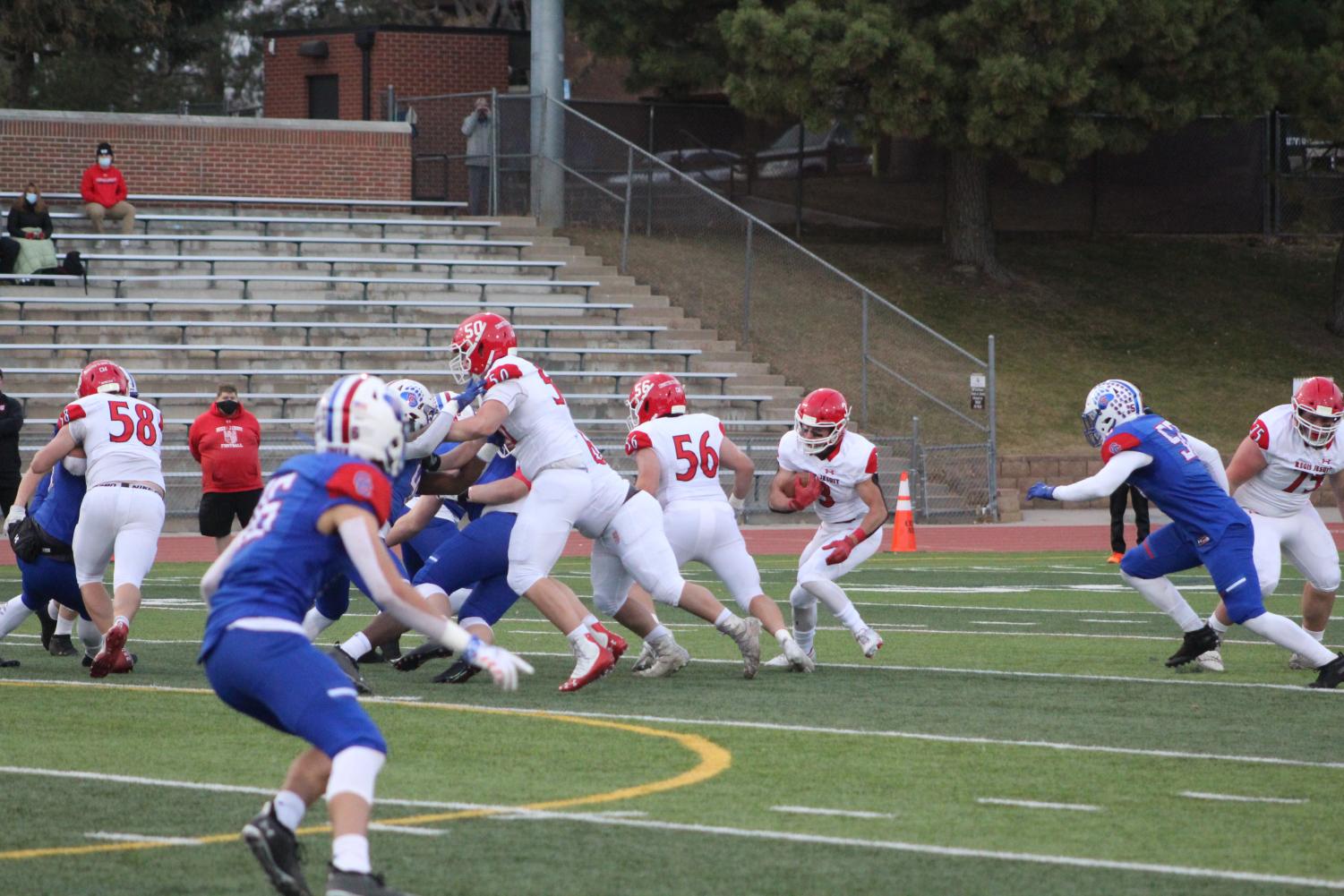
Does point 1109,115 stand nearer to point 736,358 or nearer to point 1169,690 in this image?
point 736,358

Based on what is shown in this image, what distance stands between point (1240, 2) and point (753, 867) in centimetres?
2762

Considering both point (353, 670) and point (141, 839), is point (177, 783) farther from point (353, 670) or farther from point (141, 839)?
point (353, 670)

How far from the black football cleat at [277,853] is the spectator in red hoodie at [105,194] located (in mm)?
23372

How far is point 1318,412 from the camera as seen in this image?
1095 centimetres

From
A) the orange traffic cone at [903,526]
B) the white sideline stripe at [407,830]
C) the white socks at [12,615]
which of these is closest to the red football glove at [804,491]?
the white socks at [12,615]

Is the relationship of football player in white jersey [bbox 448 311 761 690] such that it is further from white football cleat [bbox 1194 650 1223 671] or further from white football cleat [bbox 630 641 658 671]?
white football cleat [bbox 1194 650 1223 671]

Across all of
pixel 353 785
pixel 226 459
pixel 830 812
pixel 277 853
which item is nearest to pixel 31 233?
pixel 226 459

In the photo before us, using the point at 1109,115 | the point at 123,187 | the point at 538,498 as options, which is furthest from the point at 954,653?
the point at 1109,115

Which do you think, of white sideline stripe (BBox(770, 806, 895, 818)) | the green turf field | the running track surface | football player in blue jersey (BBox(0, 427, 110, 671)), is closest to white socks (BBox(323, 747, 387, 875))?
the green turf field

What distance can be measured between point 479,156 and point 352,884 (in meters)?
26.8

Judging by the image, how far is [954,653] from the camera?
1196 cm

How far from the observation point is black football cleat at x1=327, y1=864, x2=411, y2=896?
5062 mm

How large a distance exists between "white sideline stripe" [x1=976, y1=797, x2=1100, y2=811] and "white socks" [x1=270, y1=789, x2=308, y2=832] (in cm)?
271

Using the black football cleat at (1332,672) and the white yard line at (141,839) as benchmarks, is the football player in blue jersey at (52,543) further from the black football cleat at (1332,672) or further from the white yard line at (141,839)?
the black football cleat at (1332,672)
